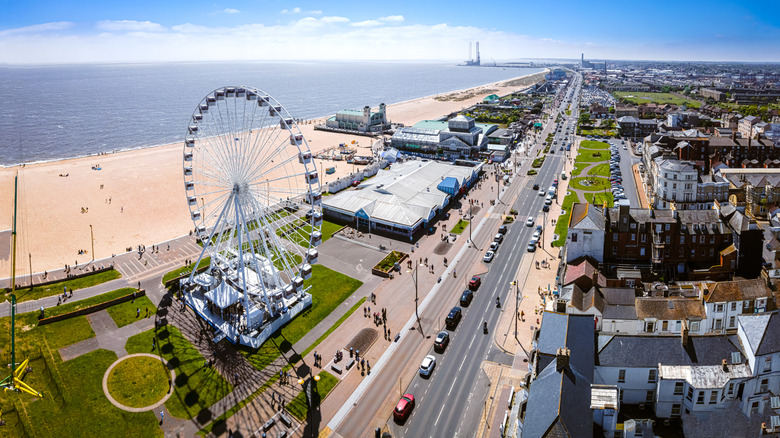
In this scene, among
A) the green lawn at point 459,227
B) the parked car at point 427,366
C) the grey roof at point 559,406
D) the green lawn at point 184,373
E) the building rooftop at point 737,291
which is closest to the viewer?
the grey roof at point 559,406

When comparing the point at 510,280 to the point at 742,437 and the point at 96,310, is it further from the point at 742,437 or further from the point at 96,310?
the point at 96,310

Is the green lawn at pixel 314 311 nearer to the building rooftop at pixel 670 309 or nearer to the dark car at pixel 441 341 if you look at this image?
the dark car at pixel 441 341

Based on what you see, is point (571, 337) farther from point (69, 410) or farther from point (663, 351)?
point (69, 410)

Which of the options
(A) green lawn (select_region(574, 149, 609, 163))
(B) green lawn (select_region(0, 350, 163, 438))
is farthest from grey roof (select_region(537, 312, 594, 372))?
(A) green lawn (select_region(574, 149, 609, 163))

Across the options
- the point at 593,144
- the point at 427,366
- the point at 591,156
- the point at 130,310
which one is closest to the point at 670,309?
the point at 427,366

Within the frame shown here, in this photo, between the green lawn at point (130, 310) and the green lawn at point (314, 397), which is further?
the green lawn at point (130, 310)

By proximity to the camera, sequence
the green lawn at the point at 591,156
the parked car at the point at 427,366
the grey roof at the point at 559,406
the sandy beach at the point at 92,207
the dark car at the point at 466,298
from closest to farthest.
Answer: the grey roof at the point at 559,406 < the parked car at the point at 427,366 < the dark car at the point at 466,298 < the sandy beach at the point at 92,207 < the green lawn at the point at 591,156

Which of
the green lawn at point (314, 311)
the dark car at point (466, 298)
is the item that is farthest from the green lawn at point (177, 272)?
the dark car at point (466, 298)
